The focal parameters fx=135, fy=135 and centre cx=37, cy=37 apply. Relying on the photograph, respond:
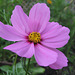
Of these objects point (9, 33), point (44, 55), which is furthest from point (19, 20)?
point (44, 55)

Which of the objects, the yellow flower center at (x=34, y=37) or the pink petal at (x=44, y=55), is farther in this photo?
the yellow flower center at (x=34, y=37)

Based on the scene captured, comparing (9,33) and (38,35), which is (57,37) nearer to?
(38,35)

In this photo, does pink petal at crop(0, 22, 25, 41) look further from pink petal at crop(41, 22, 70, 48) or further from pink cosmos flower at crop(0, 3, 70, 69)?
pink petal at crop(41, 22, 70, 48)

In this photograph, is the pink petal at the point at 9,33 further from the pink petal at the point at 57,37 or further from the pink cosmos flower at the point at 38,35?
the pink petal at the point at 57,37

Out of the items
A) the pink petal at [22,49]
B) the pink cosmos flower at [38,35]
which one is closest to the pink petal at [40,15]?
the pink cosmos flower at [38,35]

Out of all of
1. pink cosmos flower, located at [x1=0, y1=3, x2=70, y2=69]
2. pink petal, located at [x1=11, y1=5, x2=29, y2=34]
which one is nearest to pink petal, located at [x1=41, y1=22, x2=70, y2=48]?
pink cosmos flower, located at [x1=0, y1=3, x2=70, y2=69]

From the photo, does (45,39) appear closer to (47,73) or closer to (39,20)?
(39,20)
